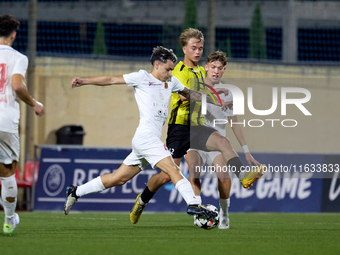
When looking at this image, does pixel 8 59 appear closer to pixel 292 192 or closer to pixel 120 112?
pixel 292 192

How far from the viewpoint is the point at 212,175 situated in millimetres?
11477

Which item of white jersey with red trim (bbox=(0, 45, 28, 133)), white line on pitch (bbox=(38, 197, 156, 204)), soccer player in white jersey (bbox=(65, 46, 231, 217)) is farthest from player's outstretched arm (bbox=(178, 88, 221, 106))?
white line on pitch (bbox=(38, 197, 156, 204))

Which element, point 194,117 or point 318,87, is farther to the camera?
point 318,87

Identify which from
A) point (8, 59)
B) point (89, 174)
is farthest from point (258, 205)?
point (8, 59)

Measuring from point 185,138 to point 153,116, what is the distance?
0.75m

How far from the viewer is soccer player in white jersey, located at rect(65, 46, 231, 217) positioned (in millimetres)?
6078

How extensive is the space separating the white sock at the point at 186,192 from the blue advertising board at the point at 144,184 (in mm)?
5243

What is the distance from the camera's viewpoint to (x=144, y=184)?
11297 mm

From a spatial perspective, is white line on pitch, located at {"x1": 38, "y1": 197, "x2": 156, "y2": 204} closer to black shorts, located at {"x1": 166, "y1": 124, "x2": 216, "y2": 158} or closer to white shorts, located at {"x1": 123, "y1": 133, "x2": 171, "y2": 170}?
black shorts, located at {"x1": 166, "y1": 124, "x2": 216, "y2": 158}

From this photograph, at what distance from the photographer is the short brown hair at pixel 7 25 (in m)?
5.59

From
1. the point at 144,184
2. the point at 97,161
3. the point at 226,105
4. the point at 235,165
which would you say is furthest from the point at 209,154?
the point at 97,161

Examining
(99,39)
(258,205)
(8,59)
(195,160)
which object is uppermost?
(99,39)

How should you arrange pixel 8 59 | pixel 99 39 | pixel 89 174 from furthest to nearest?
pixel 99 39 < pixel 89 174 < pixel 8 59

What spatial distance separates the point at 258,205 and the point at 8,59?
23.9ft
